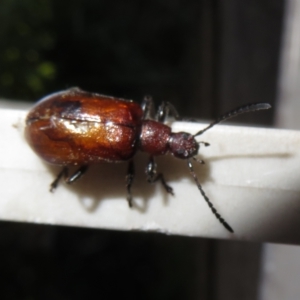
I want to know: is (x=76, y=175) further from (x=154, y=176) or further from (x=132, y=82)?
(x=132, y=82)

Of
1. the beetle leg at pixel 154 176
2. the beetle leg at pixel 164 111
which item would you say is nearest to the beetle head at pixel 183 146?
the beetle leg at pixel 154 176

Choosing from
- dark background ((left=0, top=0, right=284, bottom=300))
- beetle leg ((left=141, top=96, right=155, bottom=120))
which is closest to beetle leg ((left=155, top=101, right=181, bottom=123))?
beetle leg ((left=141, top=96, right=155, bottom=120))

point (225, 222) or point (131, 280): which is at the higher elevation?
point (225, 222)

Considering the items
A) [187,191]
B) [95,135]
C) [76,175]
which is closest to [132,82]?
[95,135]

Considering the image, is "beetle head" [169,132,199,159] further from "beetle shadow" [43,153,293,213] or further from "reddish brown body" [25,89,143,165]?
"reddish brown body" [25,89,143,165]

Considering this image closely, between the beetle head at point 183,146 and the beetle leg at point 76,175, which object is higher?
the beetle head at point 183,146

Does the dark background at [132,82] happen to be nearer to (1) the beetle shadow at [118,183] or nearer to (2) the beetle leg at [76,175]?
(1) the beetle shadow at [118,183]

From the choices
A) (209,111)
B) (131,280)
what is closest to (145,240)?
(131,280)

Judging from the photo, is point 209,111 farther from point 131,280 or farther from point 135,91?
point 131,280
